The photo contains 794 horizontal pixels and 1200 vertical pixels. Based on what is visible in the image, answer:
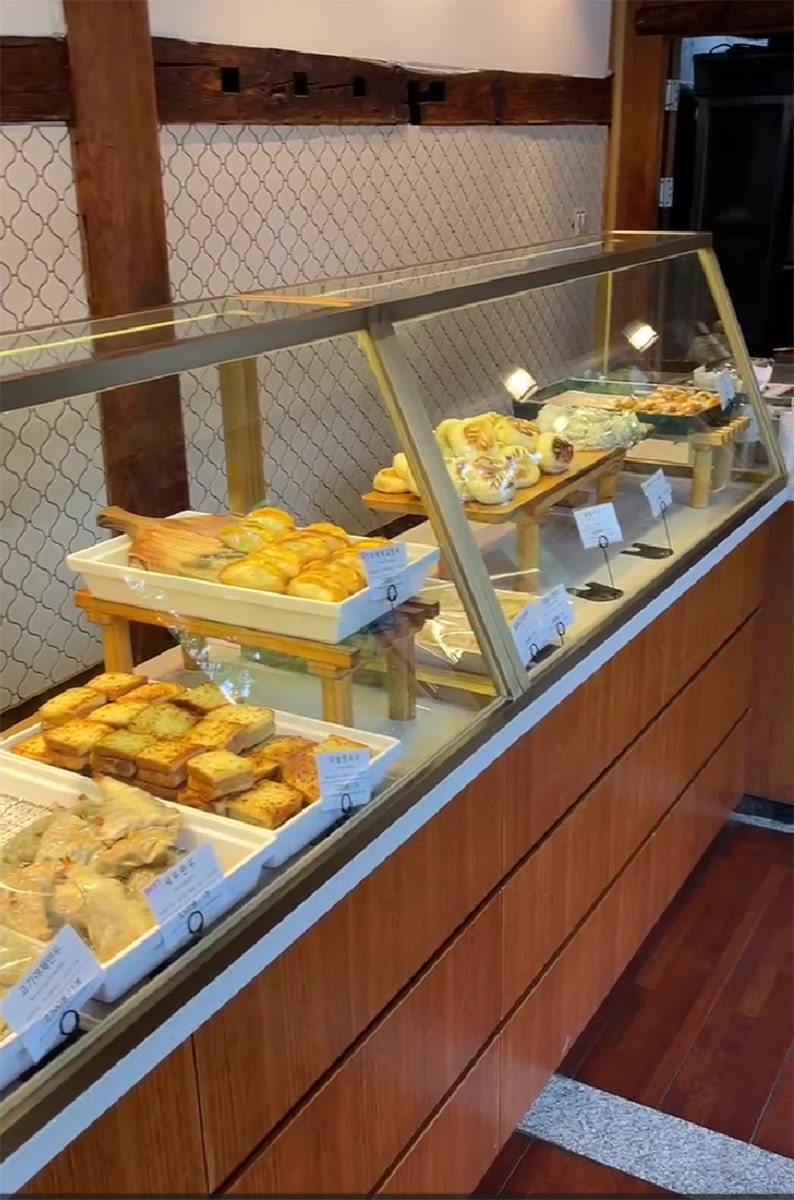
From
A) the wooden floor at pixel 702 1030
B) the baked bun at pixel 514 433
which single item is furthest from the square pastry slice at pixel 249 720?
the wooden floor at pixel 702 1030

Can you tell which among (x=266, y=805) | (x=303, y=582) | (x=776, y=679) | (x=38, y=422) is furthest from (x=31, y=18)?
(x=776, y=679)

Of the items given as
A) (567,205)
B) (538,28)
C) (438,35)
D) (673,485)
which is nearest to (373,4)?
(438,35)

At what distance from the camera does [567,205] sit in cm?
516

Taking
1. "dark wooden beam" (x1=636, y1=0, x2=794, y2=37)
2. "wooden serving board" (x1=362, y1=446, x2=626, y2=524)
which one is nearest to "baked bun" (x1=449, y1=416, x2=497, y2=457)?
"wooden serving board" (x1=362, y1=446, x2=626, y2=524)

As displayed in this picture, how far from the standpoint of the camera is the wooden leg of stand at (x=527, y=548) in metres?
2.09

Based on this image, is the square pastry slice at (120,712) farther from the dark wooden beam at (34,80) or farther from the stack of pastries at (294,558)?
the dark wooden beam at (34,80)

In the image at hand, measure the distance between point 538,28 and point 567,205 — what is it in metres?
0.76

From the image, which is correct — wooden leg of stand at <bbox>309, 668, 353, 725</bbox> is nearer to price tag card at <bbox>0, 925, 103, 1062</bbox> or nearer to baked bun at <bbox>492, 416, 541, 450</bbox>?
price tag card at <bbox>0, 925, 103, 1062</bbox>

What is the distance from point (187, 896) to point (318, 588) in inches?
20.2

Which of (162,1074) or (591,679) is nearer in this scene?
(162,1074)

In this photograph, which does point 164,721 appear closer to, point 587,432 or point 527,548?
point 527,548

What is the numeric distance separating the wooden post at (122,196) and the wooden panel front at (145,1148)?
156 centimetres

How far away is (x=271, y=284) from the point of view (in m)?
3.54

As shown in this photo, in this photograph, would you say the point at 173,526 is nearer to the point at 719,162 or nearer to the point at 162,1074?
the point at 162,1074
